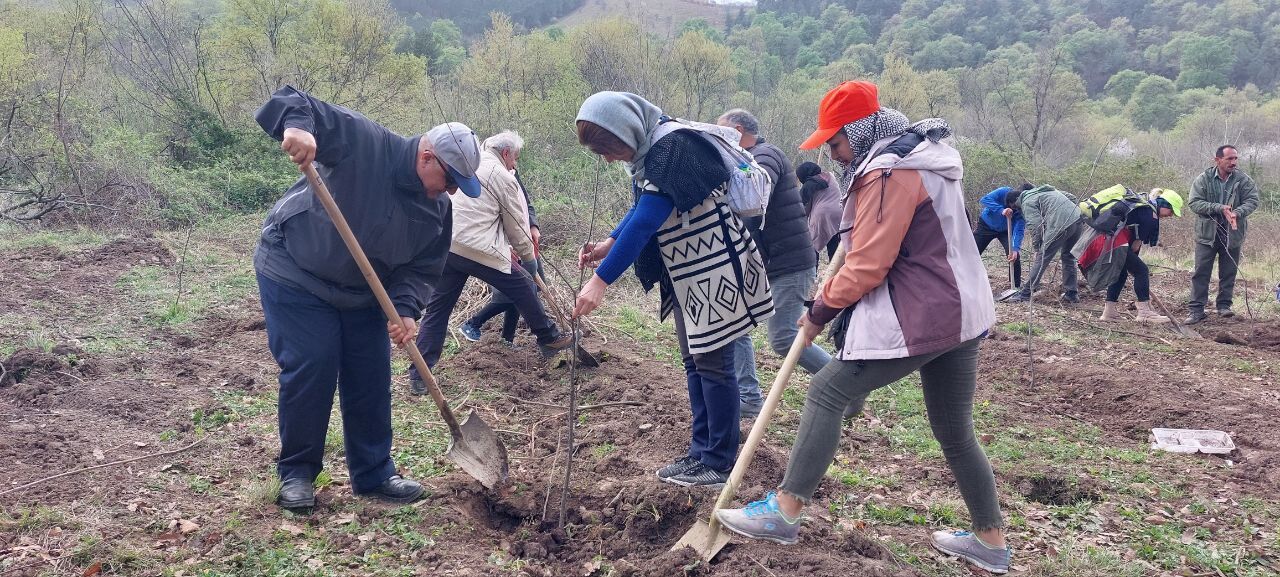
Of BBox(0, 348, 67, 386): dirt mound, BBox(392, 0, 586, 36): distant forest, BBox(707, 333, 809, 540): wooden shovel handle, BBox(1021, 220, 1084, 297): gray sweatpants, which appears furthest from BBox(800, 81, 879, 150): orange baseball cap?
BBox(392, 0, 586, 36): distant forest

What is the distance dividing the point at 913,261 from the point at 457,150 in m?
1.67

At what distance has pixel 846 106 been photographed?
9.38 ft

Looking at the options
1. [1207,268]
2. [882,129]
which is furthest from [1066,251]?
[882,129]

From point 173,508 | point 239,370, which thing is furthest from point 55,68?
point 173,508

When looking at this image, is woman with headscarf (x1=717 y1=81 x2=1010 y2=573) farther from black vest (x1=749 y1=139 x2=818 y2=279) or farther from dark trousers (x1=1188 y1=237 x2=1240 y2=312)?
dark trousers (x1=1188 y1=237 x2=1240 y2=312)

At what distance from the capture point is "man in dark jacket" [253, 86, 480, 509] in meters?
3.15

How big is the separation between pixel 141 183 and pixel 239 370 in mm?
9728

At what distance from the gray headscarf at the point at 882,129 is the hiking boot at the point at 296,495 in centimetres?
243

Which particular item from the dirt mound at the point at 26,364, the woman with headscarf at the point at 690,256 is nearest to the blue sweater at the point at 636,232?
the woman with headscarf at the point at 690,256

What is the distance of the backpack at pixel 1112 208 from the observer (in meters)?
8.79

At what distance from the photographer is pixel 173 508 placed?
3.44m

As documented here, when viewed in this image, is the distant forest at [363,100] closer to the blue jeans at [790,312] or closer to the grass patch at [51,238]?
the grass patch at [51,238]

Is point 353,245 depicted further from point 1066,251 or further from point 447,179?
point 1066,251

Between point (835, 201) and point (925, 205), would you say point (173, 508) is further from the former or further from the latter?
point (835, 201)
